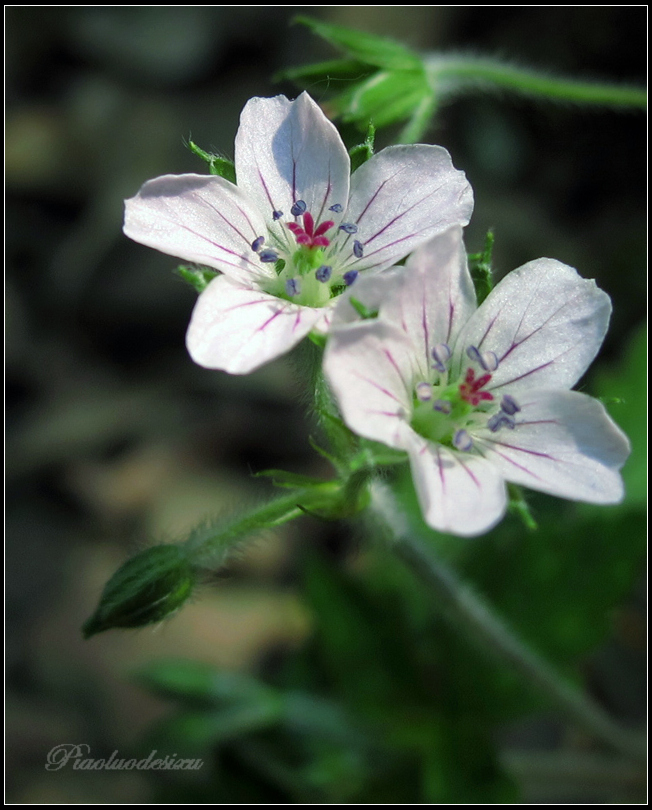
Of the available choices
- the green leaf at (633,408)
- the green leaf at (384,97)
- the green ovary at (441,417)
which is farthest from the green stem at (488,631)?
the green leaf at (384,97)

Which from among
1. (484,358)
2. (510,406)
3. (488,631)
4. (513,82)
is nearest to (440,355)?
(484,358)

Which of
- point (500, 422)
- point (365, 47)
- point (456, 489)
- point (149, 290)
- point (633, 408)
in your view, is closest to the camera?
point (456, 489)

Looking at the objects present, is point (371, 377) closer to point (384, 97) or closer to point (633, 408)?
point (384, 97)

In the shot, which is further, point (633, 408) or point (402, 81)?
point (633, 408)

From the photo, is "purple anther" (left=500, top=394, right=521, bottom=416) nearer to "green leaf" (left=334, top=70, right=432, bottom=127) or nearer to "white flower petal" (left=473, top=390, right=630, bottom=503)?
"white flower petal" (left=473, top=390, right=630, bottom=503)

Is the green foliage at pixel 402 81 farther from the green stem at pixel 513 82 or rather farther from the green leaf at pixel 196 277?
the green leaf at pixel 196 277

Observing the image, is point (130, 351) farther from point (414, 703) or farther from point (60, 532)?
point (414, 703)

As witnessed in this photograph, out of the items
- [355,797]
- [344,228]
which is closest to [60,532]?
[355,797]
